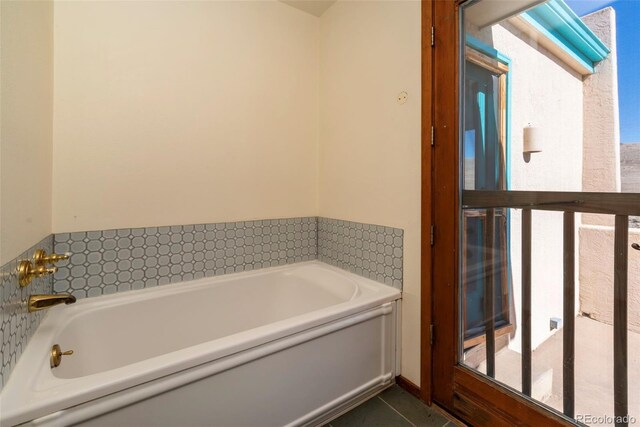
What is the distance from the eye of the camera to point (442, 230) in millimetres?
1460

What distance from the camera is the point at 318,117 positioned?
92.9 inches

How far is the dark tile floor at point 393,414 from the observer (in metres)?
1.41

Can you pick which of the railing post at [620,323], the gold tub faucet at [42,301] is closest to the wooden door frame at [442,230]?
the railing post at [620,323]

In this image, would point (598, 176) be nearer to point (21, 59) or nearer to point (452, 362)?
point (452, 362)

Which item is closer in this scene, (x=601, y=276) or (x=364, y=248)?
(x=601, y=276)

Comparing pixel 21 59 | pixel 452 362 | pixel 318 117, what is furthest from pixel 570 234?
pixel 21 59

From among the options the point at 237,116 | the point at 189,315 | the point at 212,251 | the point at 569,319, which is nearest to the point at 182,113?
the point at 237,116

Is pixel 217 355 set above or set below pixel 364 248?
below

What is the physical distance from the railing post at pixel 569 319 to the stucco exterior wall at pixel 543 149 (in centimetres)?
2

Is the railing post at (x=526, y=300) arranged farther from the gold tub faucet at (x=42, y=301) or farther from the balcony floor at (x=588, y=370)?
the gold tub faucet at (x=42, y=301)

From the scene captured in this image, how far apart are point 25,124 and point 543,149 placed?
2.02m

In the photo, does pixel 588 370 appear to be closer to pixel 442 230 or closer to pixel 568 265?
pixel 568 265

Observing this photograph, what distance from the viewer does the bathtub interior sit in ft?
4.66

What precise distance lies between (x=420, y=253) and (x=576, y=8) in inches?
46.2
